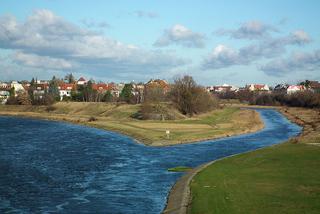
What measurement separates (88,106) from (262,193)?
430 ft

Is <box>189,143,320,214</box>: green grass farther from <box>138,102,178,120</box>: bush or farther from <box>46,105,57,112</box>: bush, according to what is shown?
<box>46,105,57,112</box>: bush

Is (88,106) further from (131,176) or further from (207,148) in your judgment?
(131,176)

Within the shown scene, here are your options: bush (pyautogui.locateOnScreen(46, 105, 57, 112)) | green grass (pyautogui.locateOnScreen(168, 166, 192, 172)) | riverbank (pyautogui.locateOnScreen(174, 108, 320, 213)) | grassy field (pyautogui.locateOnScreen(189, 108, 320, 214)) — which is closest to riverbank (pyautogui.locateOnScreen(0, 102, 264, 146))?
bush (pyautogui.locateOnScreen(46, 105, 57, 112))

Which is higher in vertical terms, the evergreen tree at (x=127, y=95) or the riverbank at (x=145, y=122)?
the evergreen tree at (x=127, y=95)

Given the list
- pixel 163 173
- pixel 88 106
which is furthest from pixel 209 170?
pixel 88 106

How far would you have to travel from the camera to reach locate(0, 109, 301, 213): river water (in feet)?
112

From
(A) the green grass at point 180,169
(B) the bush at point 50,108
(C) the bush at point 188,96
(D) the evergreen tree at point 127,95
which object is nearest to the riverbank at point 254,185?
(A) the green grass at point 180,169

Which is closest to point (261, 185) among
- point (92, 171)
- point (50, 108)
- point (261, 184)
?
point (261, 184)

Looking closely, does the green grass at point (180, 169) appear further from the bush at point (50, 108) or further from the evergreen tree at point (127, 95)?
the evergreen tree at point (127, 95)

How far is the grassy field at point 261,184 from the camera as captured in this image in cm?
2977

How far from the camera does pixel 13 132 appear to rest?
303ft

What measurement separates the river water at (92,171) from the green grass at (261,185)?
150 inches

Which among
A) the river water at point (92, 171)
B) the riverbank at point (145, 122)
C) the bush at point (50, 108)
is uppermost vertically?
the bush at point (50, 108)

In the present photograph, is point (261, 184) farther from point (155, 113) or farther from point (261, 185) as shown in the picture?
point (155, 113)
